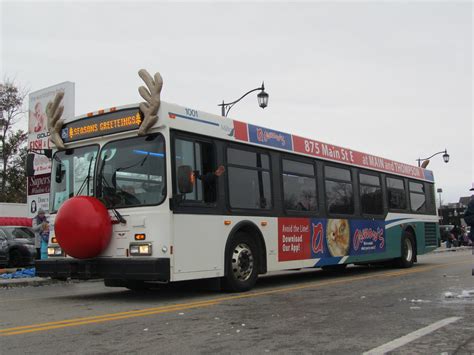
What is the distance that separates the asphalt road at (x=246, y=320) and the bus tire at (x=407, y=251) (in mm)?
5182

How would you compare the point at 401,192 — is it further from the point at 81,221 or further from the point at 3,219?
the point at 3,219

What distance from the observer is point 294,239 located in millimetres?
11414

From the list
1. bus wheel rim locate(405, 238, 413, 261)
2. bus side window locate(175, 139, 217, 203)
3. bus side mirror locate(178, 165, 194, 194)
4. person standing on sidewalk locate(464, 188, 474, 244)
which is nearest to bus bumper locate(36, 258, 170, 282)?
bus side mirror locate(178, 165, 194, 194)

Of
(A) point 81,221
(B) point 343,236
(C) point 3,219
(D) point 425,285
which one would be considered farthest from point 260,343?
(C) point 3,219

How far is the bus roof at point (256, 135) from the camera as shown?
29.5ft

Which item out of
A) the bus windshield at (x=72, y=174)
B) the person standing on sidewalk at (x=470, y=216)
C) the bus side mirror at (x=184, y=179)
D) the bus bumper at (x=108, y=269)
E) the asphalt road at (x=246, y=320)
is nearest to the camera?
the asphalt road at (x=246, y=320)

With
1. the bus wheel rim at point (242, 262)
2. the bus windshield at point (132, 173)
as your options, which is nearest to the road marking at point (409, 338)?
the bus wheel rim at point (242, 262)

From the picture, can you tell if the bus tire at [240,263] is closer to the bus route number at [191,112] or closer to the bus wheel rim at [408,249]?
the bus route number at [191,112]

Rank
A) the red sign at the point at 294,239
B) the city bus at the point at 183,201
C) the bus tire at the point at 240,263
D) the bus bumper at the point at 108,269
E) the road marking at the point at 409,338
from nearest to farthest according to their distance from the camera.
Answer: the road marking at the point at 409,338, the bus bumper at the point at 108,269, the city bus at the point at 183,201, the bus tire at the point at 240,263, the red sign at the point at 294,239

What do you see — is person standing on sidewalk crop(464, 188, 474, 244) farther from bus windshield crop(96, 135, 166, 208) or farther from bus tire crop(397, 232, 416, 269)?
bus tire crop(397, 232, 416, 269)

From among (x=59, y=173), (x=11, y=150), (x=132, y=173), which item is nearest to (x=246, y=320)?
(x=132, y=173)

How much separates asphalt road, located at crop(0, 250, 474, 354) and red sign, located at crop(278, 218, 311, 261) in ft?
2.86

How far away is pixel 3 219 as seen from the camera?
3108cm

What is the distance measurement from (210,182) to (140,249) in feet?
5.68
